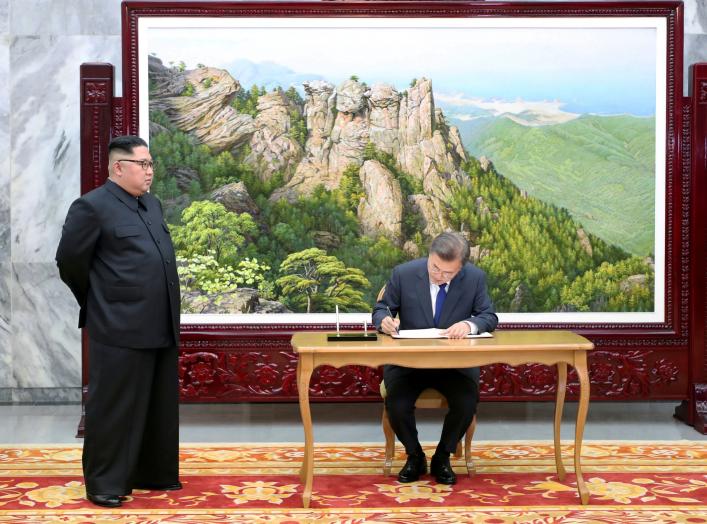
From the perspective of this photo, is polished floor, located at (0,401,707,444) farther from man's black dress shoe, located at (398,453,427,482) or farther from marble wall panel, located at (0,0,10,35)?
marble wall panel, located at (0,0,10,35)

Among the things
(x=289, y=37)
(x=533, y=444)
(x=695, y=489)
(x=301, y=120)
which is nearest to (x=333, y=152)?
(x=301, y=120)

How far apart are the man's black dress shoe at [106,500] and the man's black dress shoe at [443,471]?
1554 mm

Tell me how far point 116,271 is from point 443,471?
6.21 ft

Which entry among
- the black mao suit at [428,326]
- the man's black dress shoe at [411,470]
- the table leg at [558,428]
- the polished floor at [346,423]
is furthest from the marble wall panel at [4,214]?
the table leg at [558,428]

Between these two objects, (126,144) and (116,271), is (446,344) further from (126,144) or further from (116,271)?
(126,144)

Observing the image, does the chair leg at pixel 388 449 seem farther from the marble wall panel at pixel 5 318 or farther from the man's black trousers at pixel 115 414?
the marble wall panel at pixel 5 318

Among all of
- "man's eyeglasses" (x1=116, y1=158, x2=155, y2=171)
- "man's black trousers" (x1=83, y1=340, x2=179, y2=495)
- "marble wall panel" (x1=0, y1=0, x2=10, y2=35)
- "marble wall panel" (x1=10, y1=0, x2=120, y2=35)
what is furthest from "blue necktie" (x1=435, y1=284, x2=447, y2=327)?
"marble wall panel" (x1=0, y1=0, x2=10, y2=35)

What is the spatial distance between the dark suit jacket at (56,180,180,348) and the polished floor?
59.7 inches

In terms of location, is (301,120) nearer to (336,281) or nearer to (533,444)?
(336,281)

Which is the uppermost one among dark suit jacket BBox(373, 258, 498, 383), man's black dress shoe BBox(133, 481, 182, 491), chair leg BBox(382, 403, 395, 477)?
dark suit jacket BBox(373, 258, 498, 383)

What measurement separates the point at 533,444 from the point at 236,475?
1.80 m

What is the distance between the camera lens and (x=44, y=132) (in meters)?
6.55

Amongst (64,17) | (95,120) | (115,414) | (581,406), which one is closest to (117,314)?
(115,414)

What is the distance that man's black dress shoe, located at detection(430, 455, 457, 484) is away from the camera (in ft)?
14.5
